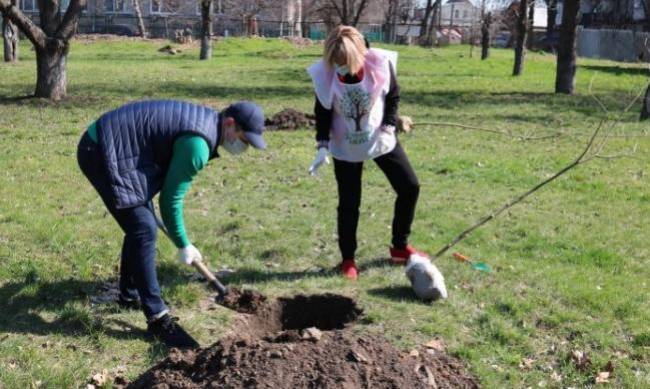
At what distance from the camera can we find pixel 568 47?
18781mm

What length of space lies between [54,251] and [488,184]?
4.92 metres

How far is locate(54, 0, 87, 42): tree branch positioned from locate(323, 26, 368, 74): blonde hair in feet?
36.4

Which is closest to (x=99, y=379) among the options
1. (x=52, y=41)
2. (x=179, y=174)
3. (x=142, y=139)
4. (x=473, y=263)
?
(x=179, y=174)

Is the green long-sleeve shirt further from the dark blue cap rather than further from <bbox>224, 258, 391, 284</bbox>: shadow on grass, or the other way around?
<bbox>224, 258, 391, 284</bbox>: shadow on grass

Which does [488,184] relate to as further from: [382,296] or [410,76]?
[410,76]

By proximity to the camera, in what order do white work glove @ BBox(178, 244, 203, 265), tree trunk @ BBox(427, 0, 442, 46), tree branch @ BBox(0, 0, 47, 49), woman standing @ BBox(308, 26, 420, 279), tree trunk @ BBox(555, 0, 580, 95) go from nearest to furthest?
white work glove @ BBox(178, 244, 203, 265) → woman standing @ BBox(308, 26, 420, 279) → tree branch @ BBox(0, 0, 47, 49) → tree trunk @ BBox(555, 0, 580, 95) → tree trunk @ BBox(427, 0, 442, 46)

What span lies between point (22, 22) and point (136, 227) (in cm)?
1128

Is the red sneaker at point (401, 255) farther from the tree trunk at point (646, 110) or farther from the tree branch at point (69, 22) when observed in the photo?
the tree branch at point (69, 22)

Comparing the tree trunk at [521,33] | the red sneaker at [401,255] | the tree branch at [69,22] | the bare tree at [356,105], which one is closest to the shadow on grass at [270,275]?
the red sneaker at [401,255]

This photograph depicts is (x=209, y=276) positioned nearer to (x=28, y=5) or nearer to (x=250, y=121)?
(x=250, y=121)

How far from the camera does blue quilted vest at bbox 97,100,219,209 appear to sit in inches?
169

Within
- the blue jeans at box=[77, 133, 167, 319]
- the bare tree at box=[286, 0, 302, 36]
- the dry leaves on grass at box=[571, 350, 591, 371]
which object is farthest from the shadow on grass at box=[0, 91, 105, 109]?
the bare tree at box=[286, 0, 302, 36]

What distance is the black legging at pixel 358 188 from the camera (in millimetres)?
5617

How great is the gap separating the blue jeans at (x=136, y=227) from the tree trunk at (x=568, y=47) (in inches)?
637
